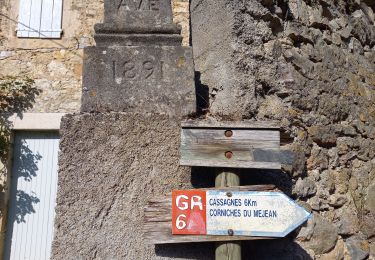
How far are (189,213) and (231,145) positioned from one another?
32cm

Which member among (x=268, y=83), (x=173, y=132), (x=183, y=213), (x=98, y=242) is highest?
(x=268, y=83)

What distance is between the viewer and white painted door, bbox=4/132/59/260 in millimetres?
6176

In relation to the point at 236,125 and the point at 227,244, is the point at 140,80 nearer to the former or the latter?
the point at 236,125

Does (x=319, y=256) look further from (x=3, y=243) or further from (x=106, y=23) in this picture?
(x=3, y=243)

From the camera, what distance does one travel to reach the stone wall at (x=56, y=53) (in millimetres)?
6402

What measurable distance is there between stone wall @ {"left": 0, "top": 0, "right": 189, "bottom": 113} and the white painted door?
0.60m

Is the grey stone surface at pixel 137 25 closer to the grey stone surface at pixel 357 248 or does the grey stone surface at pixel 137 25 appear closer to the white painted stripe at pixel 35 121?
the grey stone surface at pixel 357 248

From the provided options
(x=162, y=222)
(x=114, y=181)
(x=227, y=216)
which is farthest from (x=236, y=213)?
(x=114, y=181)

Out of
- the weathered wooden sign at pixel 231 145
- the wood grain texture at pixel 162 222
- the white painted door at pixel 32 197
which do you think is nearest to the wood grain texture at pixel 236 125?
the weathered wooden sign at pixel 231 145

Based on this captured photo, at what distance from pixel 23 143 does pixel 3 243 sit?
1589mm

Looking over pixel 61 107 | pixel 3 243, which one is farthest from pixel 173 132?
pixel 3 243

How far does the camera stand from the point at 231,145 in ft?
5.28

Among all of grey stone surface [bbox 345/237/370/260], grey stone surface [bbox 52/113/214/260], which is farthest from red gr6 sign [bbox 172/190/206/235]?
grey stone surface [bbox 345/237/370/260]

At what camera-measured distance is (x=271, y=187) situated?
157cm
